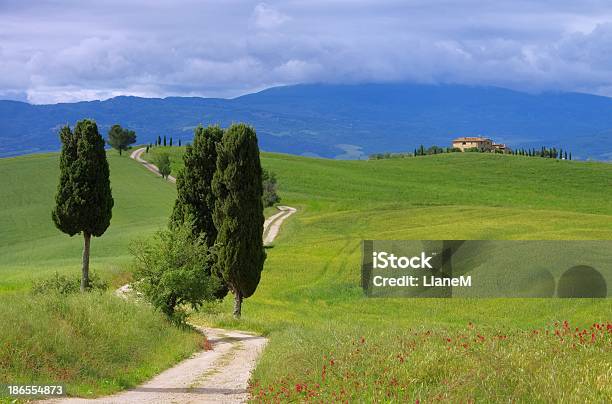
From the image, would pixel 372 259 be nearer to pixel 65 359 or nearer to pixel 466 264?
pixel 466 264

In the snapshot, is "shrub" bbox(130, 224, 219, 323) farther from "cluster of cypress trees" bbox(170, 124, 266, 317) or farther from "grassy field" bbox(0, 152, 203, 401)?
"cluster of cypress trees" bbox(170, 124, 266, 317)

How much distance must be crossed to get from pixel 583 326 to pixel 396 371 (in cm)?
2557

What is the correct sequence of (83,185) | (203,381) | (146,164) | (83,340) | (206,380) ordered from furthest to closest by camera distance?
(146,164) < (83,185) < (83,340) < (206,380) < (203,381)

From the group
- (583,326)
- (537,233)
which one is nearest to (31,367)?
(583,326)

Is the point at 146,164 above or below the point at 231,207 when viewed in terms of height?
above

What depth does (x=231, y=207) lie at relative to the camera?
128 feet

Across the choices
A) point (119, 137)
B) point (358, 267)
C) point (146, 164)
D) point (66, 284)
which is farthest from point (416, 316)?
point (119, 137)

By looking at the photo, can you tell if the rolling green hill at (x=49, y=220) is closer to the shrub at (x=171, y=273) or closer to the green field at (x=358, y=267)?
the green field at (x=358, y=267)

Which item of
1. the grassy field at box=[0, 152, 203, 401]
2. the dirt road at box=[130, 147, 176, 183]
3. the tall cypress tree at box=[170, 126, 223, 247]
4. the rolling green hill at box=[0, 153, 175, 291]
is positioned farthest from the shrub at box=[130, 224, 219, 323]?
the dirt road at box=[130, 147, 176, 183]

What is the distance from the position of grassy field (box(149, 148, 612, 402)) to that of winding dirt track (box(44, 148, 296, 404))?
0.89 m

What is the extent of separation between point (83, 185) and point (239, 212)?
35.6 feet

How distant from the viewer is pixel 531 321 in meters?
40.7

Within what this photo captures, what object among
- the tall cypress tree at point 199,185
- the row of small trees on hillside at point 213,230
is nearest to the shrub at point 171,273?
the row of small trees on hillside at point 213,230

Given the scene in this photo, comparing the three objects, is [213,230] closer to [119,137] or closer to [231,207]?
Answer: [231,207]
